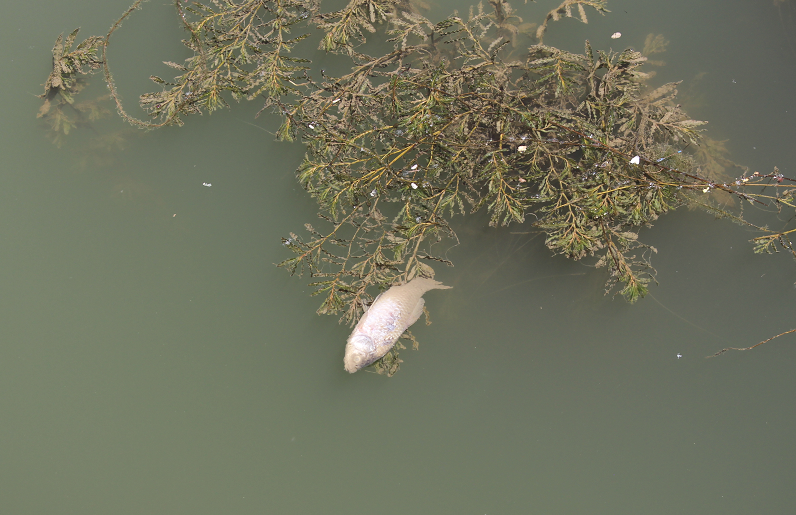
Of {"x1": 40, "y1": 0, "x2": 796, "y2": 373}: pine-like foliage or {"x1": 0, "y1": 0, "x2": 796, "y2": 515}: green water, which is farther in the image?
{"x1": 0, "y1": 0, "x2": 796, "y2": 515}: green water

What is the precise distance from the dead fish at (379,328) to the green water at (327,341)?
24 cm

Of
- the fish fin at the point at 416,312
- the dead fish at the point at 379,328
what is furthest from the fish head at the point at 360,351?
the fish fin at the point at 416,312

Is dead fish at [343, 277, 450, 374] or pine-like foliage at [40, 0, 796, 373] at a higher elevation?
pine-like foliage at [40, 0, 796, 373]

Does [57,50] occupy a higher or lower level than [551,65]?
higher

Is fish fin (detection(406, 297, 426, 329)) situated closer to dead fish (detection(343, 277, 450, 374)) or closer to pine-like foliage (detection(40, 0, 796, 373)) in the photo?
dead fish (detection(343, 277, 450, 374))

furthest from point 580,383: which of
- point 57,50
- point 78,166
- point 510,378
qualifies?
point 57,50

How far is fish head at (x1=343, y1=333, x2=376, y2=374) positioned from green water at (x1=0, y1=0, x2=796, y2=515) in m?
0.22

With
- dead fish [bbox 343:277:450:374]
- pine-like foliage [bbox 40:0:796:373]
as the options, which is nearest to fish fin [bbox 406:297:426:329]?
dead fish [bbox 343:277:450:374]

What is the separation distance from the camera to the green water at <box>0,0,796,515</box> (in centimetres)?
222

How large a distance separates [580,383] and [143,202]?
7.39ft

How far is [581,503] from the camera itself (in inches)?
86.7

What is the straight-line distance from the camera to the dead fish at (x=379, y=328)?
6.51 ft

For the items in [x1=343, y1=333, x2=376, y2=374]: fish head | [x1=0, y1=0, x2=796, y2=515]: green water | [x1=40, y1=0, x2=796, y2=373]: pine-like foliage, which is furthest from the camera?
[x1=0, y1=0, x2=796, y2=515]: green water

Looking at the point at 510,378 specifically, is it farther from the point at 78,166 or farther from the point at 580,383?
the point at 78,166
